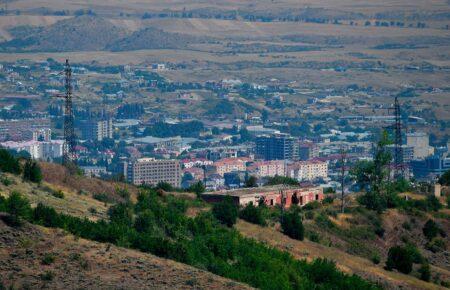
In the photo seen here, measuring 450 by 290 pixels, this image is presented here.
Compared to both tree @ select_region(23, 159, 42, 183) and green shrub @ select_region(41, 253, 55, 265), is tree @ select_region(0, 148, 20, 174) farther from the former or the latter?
green shrub @ select_region(41, 253, 55, 265)

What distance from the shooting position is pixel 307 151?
458 feet

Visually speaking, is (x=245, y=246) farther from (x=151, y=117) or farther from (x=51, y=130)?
(x=151, y=117)

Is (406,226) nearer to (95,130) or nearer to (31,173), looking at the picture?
(31,173)

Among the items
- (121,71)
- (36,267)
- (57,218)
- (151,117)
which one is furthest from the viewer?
(121,71)

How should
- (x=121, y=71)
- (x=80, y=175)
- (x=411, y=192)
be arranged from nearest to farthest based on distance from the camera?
→ (x=80, y=175) < (x=411, y=192) < (x=121, y=71)

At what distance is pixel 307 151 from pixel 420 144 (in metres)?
9.47

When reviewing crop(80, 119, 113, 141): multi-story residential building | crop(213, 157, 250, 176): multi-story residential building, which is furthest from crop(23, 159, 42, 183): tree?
crop(80, 119, 113, 141): multi-story residential building

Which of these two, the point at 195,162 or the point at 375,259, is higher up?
the point at 375,259

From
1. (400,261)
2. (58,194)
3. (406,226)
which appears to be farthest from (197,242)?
(406,226)

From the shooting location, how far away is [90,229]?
106 ft

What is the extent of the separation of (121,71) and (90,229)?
168243 millimetres

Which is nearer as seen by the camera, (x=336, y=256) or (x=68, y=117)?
(x=336, y=256)

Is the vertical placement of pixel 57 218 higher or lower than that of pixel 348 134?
higher

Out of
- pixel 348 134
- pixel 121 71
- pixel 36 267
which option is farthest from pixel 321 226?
pixel 121 71
